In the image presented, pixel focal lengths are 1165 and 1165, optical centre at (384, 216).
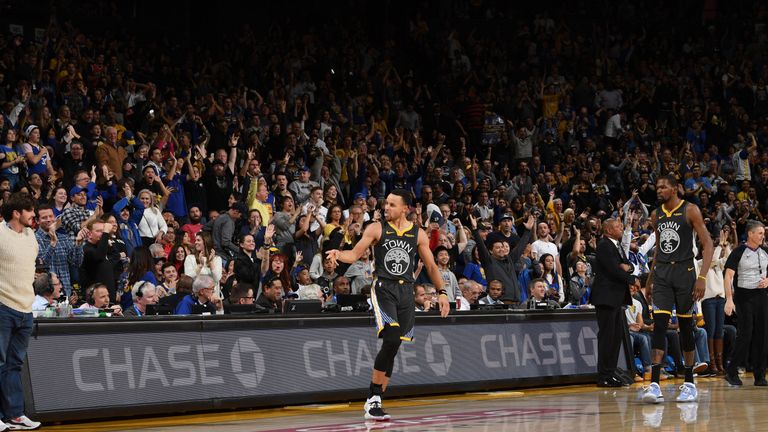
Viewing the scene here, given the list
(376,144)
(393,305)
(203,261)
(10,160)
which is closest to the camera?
(393,305)

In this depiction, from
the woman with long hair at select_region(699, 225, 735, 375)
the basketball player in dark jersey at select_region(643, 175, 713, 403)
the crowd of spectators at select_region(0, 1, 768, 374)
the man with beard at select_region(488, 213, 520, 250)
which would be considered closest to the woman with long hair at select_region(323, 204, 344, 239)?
the crowd of spectators at select_region(0, 1, 768, 374)

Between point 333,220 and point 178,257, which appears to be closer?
point 178,257

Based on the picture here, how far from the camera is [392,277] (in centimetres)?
1155

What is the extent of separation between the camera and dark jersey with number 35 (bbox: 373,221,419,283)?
1157 cm

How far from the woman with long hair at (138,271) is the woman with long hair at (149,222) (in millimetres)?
1670

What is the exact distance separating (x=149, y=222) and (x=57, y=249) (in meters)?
2.60

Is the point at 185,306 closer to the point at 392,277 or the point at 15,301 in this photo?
the point at 392,277

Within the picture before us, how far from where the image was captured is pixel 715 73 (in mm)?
31672

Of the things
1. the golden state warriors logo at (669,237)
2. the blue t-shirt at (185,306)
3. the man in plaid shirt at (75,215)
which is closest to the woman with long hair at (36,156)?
the man in plaid shirt at (75,215)

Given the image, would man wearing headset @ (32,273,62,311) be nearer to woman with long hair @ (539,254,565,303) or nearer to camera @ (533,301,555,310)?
camera @ (533,301,555,310)

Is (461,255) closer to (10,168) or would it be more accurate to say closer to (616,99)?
(10,168)

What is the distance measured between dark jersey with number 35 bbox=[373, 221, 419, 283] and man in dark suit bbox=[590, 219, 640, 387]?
180 inches

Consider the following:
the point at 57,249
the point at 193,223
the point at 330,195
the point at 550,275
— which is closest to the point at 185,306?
the point at 57,249

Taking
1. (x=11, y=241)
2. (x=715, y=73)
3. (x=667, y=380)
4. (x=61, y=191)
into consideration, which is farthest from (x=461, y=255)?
(x=715, y=73)
